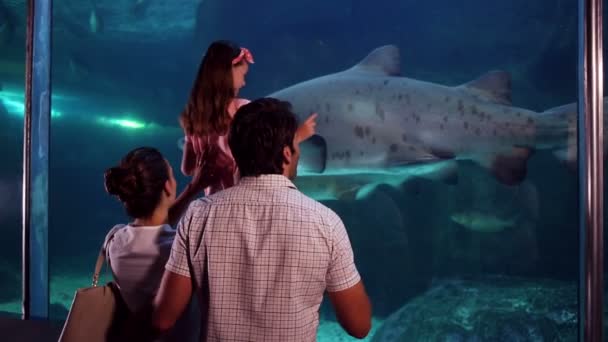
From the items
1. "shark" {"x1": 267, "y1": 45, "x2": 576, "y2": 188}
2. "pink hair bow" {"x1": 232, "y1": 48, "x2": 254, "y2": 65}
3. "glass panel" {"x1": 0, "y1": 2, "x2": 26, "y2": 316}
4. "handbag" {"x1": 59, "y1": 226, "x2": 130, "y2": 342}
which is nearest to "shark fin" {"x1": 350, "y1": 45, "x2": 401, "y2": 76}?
"shark" {"x1": 267, "y1": 45, "x2": 576, "y2": 188}

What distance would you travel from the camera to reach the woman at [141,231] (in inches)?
69.0

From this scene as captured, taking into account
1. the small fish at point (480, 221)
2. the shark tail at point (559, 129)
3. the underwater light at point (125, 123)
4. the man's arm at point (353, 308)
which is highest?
the underwater light at point (125, 123)

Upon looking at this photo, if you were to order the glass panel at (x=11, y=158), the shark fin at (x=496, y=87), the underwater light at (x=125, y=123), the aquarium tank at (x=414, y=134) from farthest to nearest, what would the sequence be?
the underwater light at (x=125, y=123) < the glass panel at (x=11, y=158) < the aquarium tank at (x=414, y=134) < the shark fin at (x=496, y=87)

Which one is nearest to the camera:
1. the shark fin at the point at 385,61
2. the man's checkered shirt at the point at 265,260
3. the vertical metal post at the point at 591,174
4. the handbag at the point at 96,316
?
the man's checkered shirt at the point at 265,260

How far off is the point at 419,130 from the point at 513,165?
75 cm

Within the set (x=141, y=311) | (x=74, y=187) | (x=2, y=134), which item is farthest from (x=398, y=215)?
(x=74, y=187)

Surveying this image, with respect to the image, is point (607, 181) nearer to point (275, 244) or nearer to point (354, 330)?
point (354, 330)

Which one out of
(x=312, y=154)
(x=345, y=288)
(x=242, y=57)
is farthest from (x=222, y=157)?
(x=312, y=154)

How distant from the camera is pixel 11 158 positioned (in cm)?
419

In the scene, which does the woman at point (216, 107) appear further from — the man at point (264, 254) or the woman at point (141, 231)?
the man at point (264, 254)

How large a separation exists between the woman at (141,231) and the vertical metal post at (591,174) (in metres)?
1.82

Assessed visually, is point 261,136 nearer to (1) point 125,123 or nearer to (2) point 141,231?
(2) point 141,231

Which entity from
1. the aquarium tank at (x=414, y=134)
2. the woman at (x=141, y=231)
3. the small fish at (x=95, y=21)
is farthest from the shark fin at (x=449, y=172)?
the small fish at (x=95, y=21)

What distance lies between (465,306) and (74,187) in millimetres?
14862
